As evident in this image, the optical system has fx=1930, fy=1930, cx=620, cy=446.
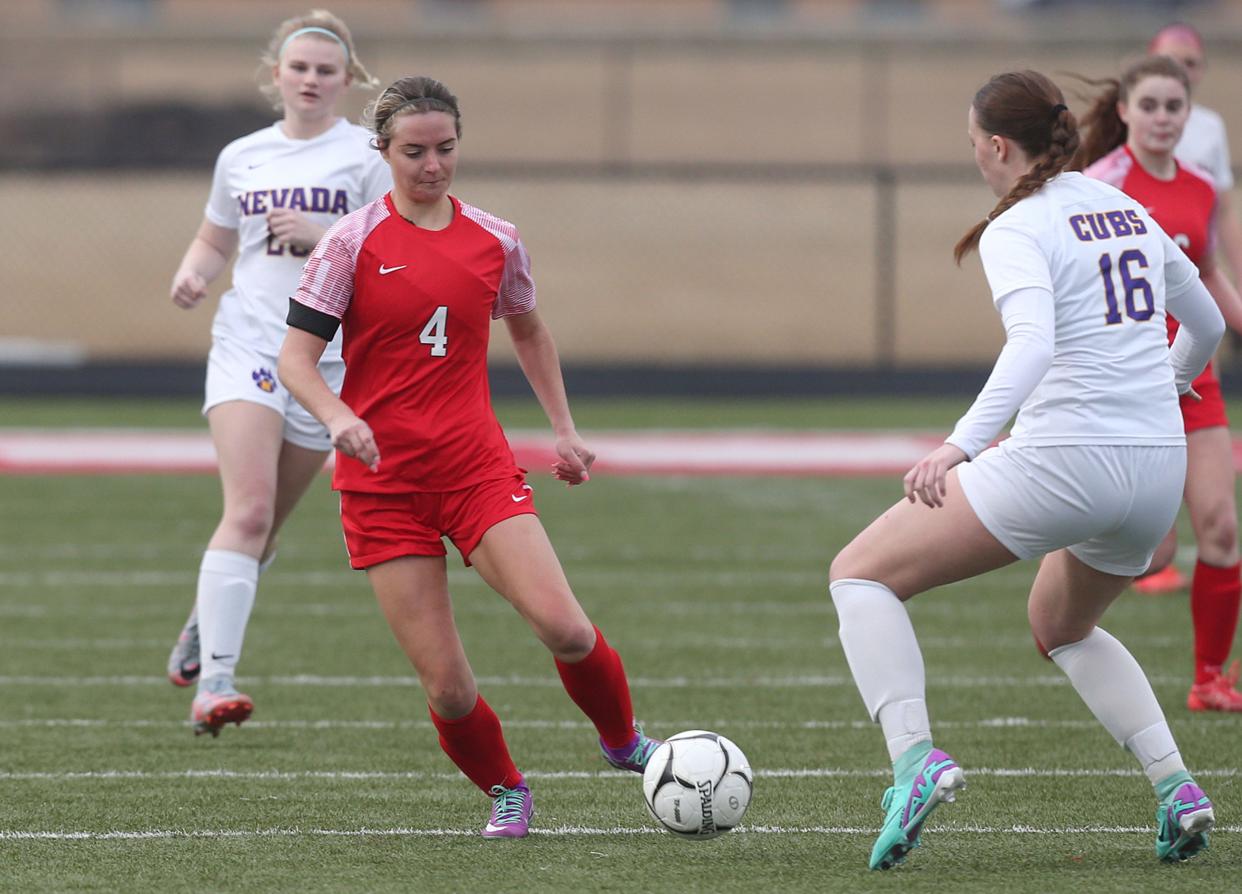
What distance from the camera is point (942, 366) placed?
20.8 m

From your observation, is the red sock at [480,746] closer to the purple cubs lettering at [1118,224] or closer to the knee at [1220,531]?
the purple cubs lettering at [1118,224]

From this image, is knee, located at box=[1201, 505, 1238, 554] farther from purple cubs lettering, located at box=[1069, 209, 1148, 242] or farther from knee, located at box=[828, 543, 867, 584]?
knee, located at box=[828, 543, 867, 584]

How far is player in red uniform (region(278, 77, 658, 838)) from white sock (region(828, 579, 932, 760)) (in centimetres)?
75

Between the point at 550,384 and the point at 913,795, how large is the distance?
155cm

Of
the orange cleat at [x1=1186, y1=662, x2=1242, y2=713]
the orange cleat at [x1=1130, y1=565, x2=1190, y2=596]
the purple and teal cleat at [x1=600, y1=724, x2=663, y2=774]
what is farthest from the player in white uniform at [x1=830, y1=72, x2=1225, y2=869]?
the orange cleat at [x1=1130, y1=565, x2=1190, y2=596]

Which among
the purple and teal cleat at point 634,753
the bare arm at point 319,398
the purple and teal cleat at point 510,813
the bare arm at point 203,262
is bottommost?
the purple and teal cleat at point 510,813

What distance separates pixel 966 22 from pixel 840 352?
49.9ft

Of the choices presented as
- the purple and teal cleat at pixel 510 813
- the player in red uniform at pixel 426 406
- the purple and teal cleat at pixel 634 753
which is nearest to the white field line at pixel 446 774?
the purple and teal cleat at pixel 634 753

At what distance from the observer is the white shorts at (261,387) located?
6344 mm

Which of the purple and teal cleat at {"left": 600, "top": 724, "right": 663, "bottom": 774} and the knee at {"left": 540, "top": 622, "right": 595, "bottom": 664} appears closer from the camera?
the knee at {"left": 540, "top": 622, "right": 595, "bottom": 664}

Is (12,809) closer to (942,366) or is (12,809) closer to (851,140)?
(942,366)

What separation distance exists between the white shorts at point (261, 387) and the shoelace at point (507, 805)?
168 cm

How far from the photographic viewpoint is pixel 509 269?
503 cm

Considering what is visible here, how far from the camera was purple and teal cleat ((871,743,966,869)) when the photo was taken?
4312 mm
